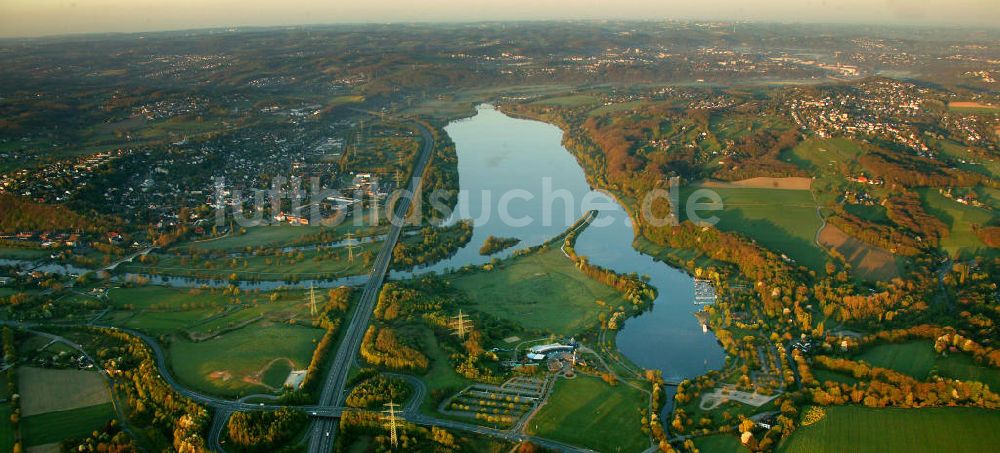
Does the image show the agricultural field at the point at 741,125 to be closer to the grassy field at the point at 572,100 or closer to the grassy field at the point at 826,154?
the grassy field at the point at 826,154

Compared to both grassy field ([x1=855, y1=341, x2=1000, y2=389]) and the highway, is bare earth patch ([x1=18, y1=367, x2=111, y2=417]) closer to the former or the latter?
the highway

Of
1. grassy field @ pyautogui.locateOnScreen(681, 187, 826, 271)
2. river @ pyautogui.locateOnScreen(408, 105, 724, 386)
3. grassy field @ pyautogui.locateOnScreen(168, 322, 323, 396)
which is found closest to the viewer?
grassy field @ pyautogui.locateOnScreen(168, 322, 323, 396)

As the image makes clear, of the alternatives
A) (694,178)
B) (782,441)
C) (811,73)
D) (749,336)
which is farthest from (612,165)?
(811,73)

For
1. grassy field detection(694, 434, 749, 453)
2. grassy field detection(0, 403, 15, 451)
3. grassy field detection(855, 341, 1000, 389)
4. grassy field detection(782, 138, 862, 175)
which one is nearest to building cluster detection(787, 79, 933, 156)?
grassy field detection(782, 138, 862, 175)

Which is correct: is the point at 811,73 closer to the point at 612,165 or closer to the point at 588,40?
the point at 588,40

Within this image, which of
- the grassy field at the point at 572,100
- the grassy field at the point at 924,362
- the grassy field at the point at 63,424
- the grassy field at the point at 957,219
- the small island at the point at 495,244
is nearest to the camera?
the grassy field at the point at 63,424

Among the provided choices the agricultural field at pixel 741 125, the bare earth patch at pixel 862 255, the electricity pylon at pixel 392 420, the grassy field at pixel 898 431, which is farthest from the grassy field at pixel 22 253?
the agricultural field at pixel 741 125

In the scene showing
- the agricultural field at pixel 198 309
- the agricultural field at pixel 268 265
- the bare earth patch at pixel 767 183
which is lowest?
the agricultural field at pixel 198 309
